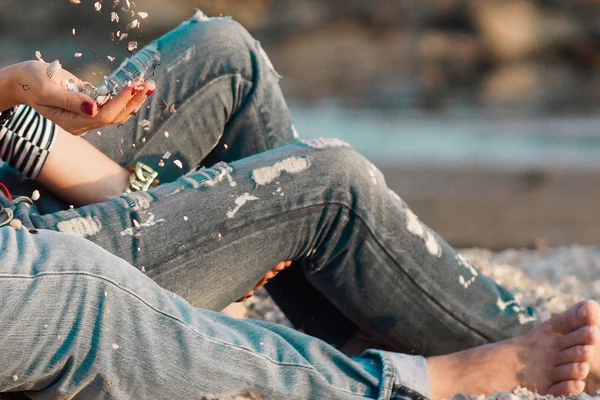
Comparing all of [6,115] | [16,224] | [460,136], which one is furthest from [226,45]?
[460,136]

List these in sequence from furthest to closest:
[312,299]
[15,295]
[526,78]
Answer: [526,78] < [312,299] < [15,295]

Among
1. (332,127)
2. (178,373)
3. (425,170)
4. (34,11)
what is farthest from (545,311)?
(34,11)

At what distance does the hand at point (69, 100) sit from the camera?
1.42 metres

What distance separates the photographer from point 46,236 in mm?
1474

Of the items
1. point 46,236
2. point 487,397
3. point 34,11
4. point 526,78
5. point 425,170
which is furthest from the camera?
point 34,11

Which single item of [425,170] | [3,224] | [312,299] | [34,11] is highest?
[3,224]

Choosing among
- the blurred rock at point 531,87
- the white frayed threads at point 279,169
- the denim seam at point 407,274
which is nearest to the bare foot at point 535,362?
the denim seam at point 407,274

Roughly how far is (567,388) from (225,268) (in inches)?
26.5

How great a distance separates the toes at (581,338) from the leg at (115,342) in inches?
17.5

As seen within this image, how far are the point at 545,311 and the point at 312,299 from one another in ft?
2.24

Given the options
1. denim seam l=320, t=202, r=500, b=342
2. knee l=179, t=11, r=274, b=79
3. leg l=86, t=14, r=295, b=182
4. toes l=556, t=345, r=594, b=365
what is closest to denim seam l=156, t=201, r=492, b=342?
denim seam l=320, t=202, r=500, b=342

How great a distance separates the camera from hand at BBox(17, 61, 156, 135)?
1.42m

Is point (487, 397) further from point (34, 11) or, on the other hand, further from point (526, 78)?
point (34, 11)

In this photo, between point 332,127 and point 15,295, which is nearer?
point 15,295
